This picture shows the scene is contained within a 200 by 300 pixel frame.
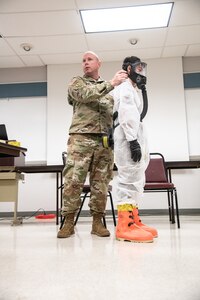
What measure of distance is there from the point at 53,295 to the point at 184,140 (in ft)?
13.1

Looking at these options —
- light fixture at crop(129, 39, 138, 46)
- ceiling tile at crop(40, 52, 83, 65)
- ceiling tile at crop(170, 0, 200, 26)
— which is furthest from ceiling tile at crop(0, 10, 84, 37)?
ceiling tile at crop(170, 0, 200, 26)

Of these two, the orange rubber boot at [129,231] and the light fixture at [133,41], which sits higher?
the light fixture at [133,41]

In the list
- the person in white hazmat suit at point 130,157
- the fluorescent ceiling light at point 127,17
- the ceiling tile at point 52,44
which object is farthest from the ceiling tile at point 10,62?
the person in white hazmat suit at point 130,157

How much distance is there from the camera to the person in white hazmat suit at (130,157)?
1.95 m

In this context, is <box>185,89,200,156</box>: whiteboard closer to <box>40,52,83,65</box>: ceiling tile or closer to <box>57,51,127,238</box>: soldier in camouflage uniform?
<box>40,52,83,65</box>: ceiling tile

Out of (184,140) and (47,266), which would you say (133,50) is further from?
(47,266)

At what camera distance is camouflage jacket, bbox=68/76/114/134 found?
2115 millimetres

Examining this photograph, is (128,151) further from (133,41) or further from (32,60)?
(32,60)

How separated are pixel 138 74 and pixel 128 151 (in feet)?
1.89

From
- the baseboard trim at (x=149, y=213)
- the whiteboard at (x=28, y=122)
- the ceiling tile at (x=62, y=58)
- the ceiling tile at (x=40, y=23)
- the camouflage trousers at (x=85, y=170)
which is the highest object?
the ceiling tile at (x=40, y=23)

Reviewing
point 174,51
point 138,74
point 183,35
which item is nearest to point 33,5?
point 138,74

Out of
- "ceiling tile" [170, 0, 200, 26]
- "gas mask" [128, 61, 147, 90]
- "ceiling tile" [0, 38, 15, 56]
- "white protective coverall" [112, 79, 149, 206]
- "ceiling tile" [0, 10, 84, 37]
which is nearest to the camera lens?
"white protective coverall" [112, 79, 149, 206]

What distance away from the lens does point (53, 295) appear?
3.05ft

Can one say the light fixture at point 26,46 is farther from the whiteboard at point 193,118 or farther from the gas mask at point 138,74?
the gas mask at point 138,74
